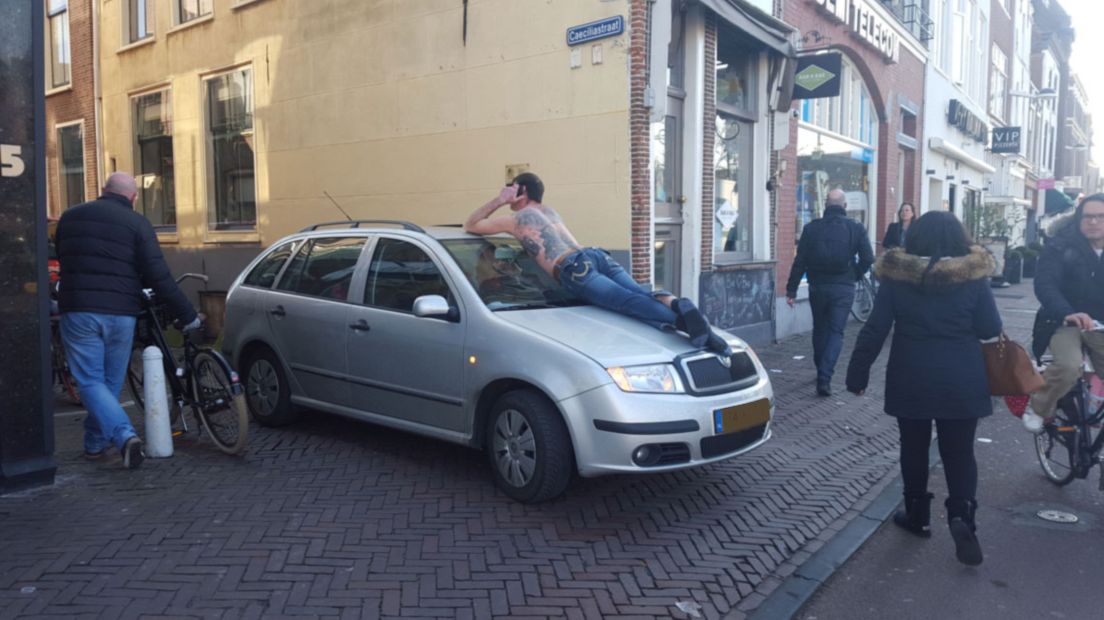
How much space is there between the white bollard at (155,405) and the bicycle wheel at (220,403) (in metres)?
0.25

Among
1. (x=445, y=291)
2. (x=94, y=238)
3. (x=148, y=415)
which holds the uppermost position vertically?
(x=94, y=238)

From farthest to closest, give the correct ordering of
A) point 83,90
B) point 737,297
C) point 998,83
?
1. point 998,83
2. point 83,90
3. point 737,297

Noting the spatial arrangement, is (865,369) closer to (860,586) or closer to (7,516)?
(860,586)

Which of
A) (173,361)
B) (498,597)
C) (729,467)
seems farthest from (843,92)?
(498,597)

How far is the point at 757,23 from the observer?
35.0ft

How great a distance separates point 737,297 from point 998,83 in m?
23.8

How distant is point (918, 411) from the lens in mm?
4316

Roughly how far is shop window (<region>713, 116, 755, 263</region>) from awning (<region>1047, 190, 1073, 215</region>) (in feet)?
106

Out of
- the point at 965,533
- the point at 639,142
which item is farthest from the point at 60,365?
the point at 965,533

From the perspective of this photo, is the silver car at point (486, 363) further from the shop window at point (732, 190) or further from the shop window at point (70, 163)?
the shop window at point (70, 163)

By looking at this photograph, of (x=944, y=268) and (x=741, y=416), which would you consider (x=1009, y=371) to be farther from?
(x=741, y=416)

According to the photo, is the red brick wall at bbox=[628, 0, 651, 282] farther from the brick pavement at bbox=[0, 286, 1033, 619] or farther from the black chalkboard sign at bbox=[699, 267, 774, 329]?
the brick pavement at bbox=[0, 286, 1033, 619]

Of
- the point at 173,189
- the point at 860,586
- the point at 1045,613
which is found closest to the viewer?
the point at 1045,613

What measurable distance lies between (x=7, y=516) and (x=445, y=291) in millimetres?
2648
